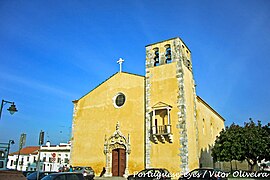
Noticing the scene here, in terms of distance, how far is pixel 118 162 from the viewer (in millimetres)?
22109

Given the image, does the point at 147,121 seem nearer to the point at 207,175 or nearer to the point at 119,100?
the point at 119,100

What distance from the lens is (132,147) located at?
21.6 metres

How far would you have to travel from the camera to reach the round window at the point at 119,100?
23770 mm

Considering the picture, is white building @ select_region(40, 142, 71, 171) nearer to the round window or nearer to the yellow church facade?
the yellow church facade

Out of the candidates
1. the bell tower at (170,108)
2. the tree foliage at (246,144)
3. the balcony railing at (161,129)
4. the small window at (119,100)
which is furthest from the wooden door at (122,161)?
the tree foliage at (246,144)

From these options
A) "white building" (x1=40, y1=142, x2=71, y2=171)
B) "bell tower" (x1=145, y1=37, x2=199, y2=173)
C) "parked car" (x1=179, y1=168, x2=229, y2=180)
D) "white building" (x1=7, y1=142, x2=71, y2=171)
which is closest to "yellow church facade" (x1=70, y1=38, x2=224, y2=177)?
"bell tower" (x1=145, y1=37, x2=199, y2=173)

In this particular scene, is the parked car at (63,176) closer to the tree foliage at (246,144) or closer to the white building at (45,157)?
the tree foliage at (246,144)

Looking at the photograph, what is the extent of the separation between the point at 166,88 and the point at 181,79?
5.08 feet

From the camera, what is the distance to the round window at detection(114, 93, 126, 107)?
2377cm

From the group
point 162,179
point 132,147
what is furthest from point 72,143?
point 162,179

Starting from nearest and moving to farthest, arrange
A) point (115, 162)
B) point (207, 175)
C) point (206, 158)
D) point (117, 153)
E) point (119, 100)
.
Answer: point (207, 175), point (115, 162), point (117, 153), point (206, 158), point (119, 100)

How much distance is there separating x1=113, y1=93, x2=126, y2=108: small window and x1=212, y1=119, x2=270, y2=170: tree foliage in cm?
972

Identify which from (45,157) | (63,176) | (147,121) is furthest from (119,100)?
(45,157)

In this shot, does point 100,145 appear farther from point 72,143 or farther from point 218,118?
point 218,118
